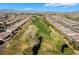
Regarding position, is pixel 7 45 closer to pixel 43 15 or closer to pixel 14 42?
pixel 14 42

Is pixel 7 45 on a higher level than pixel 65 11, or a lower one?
lower

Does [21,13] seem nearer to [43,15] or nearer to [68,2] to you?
[43,15]

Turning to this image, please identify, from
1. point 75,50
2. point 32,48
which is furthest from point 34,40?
point 75,50

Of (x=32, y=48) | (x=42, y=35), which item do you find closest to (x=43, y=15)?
(x=42, y=35)

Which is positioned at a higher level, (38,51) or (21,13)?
(21,13)
